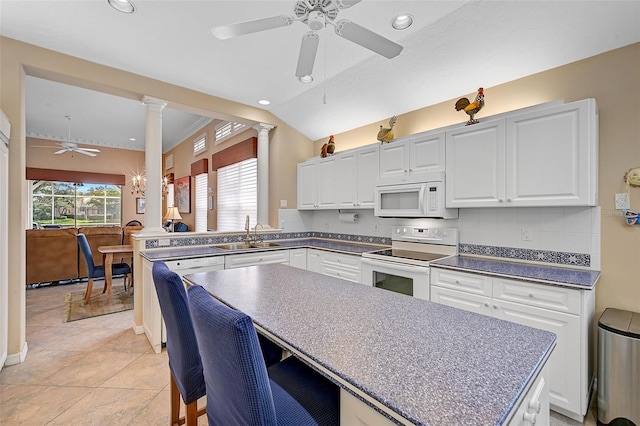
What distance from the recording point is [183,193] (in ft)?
23.1

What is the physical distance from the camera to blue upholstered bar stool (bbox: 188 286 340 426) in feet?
2.39

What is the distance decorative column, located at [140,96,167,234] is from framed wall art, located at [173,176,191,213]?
3703 millimetres

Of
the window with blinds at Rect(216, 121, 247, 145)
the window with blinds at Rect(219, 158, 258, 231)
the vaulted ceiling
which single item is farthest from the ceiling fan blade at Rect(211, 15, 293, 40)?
the window with blinds at Rect(216, 121, 247, 145)

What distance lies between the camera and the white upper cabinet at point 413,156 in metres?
2.80

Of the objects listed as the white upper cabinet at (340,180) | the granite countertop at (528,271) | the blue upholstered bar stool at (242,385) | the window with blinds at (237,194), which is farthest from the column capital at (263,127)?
the blue upholstered bar stool at (242,385)

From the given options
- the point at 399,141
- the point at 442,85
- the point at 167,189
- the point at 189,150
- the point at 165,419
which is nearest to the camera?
the point at 165,419

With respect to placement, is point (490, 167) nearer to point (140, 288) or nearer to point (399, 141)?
point (399, 141)

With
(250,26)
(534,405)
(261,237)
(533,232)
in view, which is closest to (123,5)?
(250,26)

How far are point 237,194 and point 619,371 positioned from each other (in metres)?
4.87

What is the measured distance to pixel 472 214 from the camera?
9.31 feet

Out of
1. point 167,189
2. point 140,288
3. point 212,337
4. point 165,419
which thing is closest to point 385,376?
point 212,337

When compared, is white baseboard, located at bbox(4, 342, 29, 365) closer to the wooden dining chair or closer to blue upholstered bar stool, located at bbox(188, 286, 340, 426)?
the wooden dining chair

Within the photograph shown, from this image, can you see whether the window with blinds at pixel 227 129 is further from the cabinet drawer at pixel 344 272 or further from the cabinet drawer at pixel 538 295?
the cabinet drawer at pixel 538 295

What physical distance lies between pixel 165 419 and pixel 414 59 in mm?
3383
